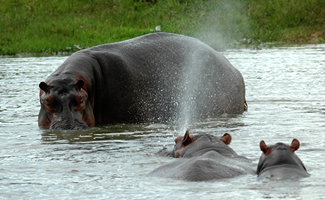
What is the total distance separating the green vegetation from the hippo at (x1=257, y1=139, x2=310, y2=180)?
50.5 feet

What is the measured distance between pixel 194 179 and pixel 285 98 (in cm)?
522

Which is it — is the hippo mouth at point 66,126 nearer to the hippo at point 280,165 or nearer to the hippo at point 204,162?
the hippo at point 204,162

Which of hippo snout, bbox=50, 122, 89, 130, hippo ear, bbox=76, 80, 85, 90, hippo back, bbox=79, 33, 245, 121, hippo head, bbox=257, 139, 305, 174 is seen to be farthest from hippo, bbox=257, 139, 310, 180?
hippo back, bbox=79, 33, 245, 121

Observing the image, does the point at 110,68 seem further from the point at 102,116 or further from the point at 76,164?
the point at 76,164

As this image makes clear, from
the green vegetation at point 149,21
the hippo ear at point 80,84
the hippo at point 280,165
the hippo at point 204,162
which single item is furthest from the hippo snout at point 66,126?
the green vegetation at point 149,21

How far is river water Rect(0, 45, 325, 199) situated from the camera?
3.42 metres

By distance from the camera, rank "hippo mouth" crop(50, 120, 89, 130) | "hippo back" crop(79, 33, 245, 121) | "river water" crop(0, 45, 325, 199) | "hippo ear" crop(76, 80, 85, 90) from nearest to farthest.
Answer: "river water" crop(0, 45, 325, 199) → "hippo mouth" crop(50, 120, 89, 130) → "hippo ear" crop(76, 80, 85, 90) → "hippo back" crop(79, 33, 245, 121)

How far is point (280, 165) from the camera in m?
3.62

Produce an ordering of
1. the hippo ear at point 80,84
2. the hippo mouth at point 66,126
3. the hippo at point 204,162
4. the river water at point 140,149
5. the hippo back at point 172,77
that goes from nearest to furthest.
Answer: the river water at point 140,149 → the hippo at point 204,162 → the hippo mouth at point 66,126 → the hippo ear at point 80,84 → the hippo back at point 172,77

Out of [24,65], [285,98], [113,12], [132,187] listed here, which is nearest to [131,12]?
[113,12]

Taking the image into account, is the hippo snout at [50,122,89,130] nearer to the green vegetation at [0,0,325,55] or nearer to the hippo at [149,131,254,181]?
the hippo at [149,131,254,181]

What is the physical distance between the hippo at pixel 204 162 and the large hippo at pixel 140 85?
184 cm

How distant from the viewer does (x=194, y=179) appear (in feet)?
11.6

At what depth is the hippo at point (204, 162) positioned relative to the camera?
361 cm
